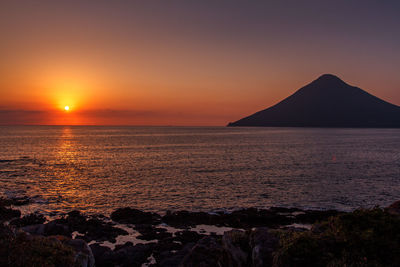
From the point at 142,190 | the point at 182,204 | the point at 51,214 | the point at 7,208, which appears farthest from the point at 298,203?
the point at 7,208

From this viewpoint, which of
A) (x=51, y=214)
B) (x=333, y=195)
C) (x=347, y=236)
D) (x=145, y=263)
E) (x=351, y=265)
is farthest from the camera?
(x=333, y=195)

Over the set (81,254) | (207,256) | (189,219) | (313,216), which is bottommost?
(313,216)

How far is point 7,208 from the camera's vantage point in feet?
84.2

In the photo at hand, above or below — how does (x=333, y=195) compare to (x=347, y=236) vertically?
below

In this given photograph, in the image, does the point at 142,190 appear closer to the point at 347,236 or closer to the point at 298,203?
the point at 298,203

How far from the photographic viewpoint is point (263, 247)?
35.2ft

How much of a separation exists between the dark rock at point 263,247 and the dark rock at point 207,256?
125 cm

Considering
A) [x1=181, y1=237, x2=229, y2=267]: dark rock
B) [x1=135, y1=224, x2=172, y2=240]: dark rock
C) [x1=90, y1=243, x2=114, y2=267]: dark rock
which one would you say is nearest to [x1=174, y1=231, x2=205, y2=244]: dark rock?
[x1=135, y1=224, x2=172, y2=240]: dark rock

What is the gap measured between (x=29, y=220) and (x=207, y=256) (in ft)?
58.4

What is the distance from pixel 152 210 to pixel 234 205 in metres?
8.11

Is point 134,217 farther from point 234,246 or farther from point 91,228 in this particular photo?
point 234,246

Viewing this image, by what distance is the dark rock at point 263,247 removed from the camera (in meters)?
10.4

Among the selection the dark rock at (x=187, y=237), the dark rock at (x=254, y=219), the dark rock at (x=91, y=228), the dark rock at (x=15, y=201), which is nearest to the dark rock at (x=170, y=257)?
the dark rock at (x=187, y=237)

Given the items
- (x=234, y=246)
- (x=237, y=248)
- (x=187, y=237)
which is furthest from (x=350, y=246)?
(x=187, y=237)
